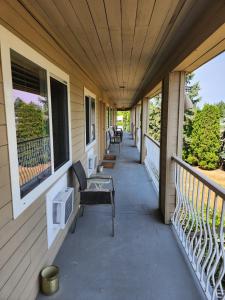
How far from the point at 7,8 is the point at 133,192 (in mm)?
3525

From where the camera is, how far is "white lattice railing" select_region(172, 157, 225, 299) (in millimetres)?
1621

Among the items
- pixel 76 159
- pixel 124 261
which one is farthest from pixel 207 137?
pixel 124 261

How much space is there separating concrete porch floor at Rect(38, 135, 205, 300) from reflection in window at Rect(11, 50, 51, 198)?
3.12 ft

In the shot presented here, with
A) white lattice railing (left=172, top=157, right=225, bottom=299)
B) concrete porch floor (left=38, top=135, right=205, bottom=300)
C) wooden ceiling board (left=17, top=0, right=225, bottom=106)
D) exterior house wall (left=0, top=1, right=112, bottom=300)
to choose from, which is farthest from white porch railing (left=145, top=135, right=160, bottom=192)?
exterior house wall (left=0, top=1, right=112, bottom=300)

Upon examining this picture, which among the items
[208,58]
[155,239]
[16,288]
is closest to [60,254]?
[16,288]

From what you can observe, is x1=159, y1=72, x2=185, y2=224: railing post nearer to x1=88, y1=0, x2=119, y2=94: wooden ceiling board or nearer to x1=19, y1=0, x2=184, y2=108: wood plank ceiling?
x1=19, y1=0, x2=184, y2=108: wood plank ceiling

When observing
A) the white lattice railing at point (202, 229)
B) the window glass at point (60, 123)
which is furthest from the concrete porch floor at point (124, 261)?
the window glass at point (60, 123)

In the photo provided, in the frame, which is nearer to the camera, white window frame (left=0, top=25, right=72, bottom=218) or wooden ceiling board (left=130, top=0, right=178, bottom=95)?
white window frame (left=0, top=25, right=72, bottom=218)

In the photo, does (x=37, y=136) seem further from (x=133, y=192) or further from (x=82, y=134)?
(x=133, y=192)

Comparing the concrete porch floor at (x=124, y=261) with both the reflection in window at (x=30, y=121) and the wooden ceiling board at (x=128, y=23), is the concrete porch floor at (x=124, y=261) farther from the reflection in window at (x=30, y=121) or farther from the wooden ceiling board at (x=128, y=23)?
the wooden ceiling board at (x=128, y=23)

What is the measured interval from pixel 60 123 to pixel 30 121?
3.16 feet

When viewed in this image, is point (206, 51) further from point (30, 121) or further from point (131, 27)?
point (30, 121)

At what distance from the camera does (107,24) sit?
6.18 ft

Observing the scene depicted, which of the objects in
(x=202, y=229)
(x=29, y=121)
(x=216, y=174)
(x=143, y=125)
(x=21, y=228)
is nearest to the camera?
(x=21, y=228)
